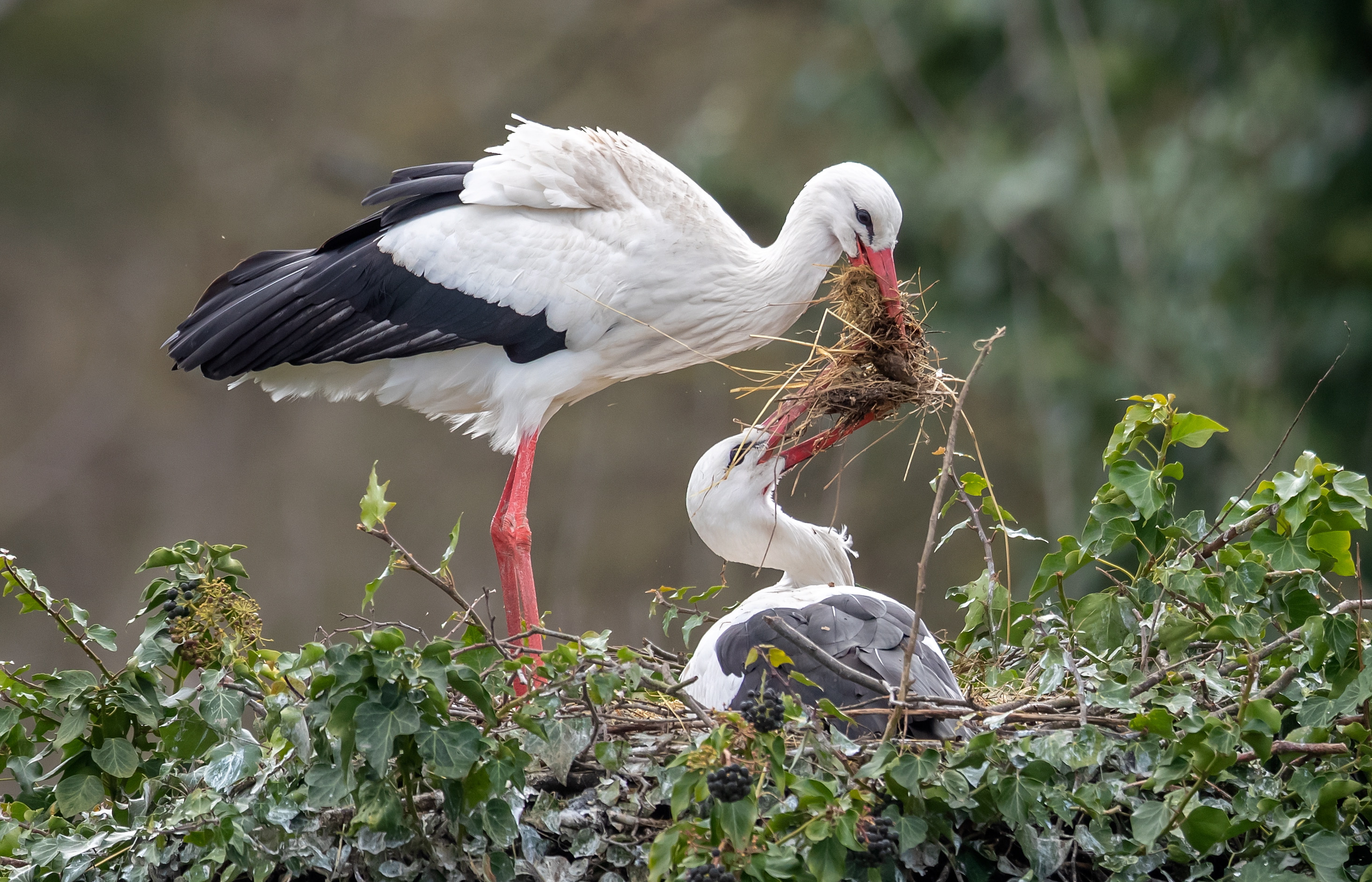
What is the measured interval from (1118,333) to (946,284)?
2.31 ft

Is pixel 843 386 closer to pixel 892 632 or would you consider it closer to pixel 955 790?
pixel 892 632

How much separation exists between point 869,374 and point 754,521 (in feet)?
1.58

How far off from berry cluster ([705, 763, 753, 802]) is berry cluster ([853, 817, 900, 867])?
0.20m

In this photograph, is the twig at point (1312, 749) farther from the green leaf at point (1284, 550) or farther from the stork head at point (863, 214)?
the stork head at point (863, 214)

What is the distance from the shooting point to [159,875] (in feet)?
5.79

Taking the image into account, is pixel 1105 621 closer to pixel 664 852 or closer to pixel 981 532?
pixel 981 532

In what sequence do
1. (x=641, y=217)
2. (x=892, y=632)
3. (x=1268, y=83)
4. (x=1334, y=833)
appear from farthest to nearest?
(x=1268, y=83) → (x=641, y=217) → (x=892, y=632) → (x=1334, y=833)

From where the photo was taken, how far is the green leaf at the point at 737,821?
1.45 metres

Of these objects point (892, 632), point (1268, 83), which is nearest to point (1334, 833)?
point (892, 632)

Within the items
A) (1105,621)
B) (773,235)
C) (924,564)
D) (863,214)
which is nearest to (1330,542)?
(1105,621)

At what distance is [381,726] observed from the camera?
4.99 feet

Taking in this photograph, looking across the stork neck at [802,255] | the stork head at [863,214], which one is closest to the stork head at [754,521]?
the stork neck at [802,255]

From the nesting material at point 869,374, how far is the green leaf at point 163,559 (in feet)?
3.21

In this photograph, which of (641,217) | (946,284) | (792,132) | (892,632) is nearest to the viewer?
(892,632)
